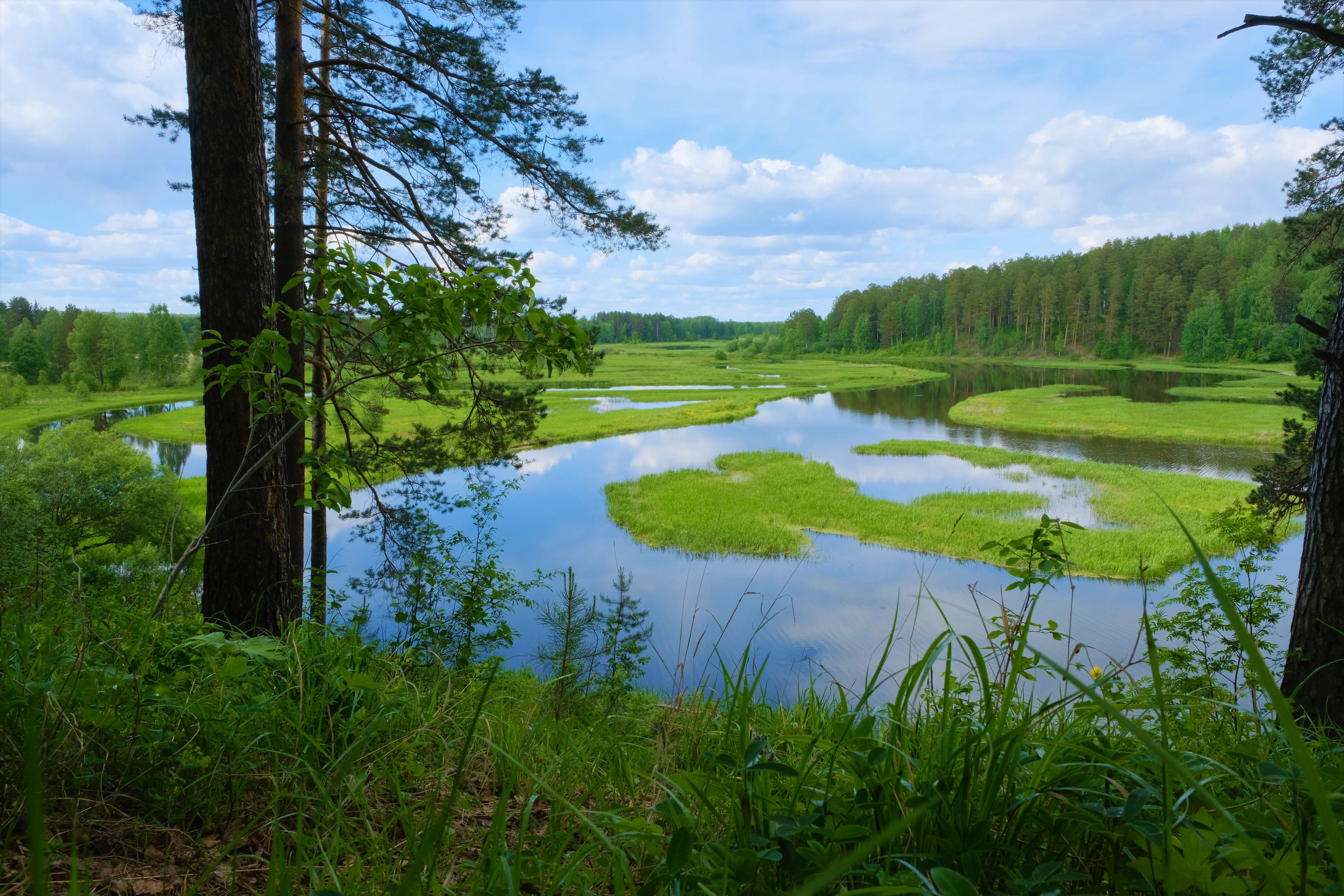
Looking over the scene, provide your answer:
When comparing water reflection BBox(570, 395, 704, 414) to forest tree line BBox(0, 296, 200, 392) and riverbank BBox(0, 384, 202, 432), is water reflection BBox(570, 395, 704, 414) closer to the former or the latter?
riverbank BBox(0, 384, 202, 432)

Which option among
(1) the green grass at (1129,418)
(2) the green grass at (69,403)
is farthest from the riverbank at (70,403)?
(1) the green grass at (1129,418)

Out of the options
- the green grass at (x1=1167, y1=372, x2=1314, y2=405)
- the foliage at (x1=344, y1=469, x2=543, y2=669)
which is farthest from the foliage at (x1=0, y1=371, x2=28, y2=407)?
the green grass at (x1=1167, y1=372, x2=1314, y2=405)

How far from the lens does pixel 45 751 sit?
1335 mm

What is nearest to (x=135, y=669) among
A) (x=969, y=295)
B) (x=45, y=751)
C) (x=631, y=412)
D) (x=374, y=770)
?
(x=45, y=751)

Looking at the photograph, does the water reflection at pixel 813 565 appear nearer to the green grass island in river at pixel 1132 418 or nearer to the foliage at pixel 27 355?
the green grass island in river at pixel 1132 418

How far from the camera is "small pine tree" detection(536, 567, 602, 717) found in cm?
317

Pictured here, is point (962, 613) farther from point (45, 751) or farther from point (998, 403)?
point (998, 403)

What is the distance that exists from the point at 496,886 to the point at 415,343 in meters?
2.05

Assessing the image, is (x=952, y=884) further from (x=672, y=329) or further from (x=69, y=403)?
(x=672, y=329)

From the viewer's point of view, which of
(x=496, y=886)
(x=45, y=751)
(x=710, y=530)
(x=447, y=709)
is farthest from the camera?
(x=710, y=530)

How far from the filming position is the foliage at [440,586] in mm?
4070

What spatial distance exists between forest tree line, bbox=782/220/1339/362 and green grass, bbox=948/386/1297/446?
61.1 ft

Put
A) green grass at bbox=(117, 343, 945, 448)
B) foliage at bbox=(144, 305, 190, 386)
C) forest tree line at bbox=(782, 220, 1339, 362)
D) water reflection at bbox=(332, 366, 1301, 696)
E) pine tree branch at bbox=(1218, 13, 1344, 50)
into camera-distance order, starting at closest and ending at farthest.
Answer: pine tree branch at bbox=(1218, 13, 1344, 50) < water reflection at bbox=(332, 366, 1301, 696) < green grass at bbox=(117, 343, 945, 448) < foliage at bbox=(144, 305, 190, 386) < forest tree line at bbox=(782, 220, 1339, 362)

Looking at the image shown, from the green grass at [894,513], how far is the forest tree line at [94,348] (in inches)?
1129
